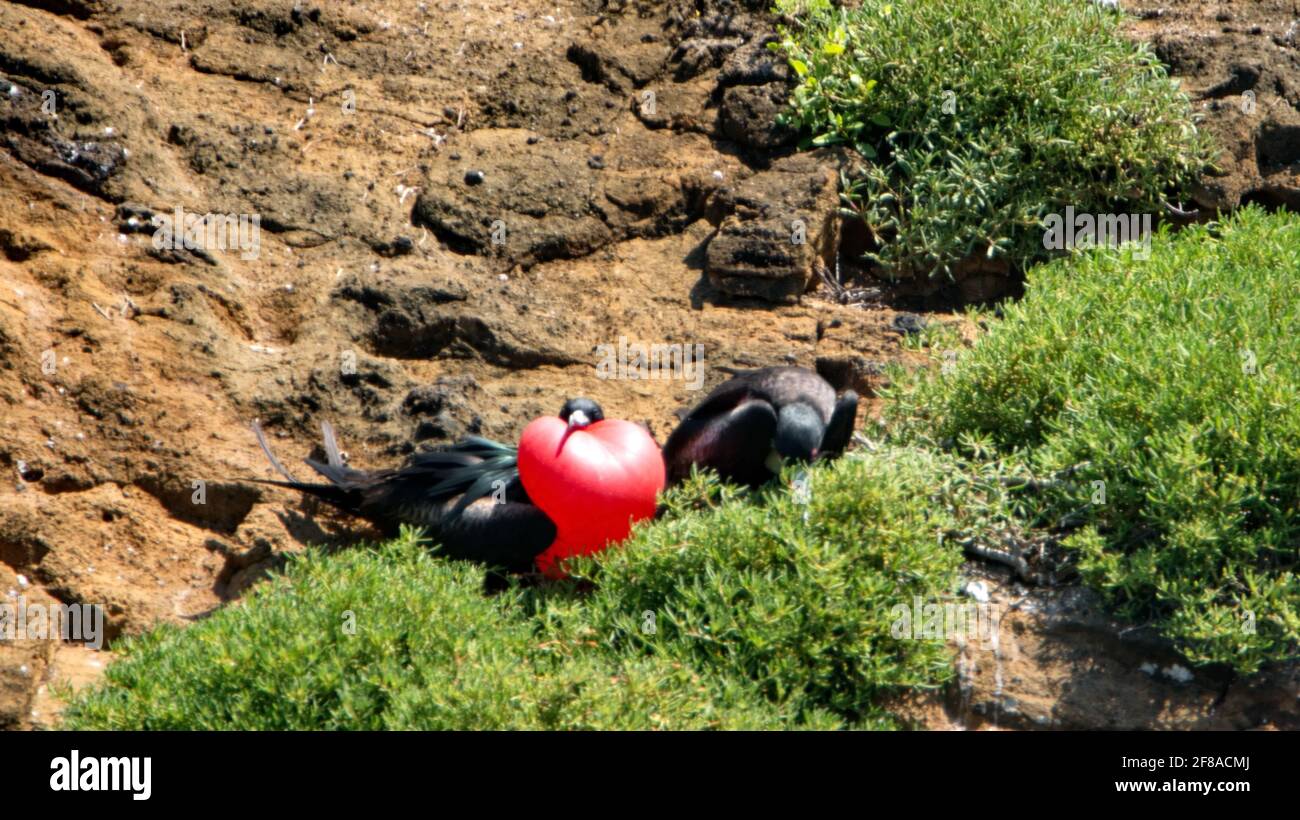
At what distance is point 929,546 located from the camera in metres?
4.79

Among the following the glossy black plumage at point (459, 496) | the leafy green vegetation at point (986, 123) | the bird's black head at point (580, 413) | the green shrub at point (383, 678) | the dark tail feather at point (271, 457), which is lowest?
the green shrub at point (383, 678)

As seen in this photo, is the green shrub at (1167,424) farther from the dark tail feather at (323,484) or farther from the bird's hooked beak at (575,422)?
the dark tail feather at (323,484)

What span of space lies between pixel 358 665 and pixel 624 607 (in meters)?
0.90

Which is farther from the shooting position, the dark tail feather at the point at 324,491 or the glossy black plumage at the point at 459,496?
the dark tail feather at the point at 324,491

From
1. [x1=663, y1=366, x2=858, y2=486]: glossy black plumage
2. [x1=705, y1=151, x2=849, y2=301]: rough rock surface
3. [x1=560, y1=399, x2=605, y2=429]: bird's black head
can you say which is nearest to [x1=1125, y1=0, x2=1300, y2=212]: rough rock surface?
[x1=705, y1=151, x2=849, y2=301]: rough rock surface

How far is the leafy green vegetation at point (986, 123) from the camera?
6.63m

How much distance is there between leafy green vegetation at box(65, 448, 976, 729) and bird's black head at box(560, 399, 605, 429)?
48cm

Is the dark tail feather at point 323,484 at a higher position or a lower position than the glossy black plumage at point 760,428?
lower

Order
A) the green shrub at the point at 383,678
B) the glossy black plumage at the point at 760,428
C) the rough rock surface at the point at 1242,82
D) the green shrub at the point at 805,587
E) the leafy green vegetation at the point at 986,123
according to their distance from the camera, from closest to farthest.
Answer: the green shrub at the point at 383,678
the green shrub at the point at 805,587
the glossy black plumage at the point at 760,428
the leafy green vegetation at the point at 986,123
the rough rock surface at the point at 1242,82

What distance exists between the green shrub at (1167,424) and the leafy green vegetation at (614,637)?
1.52 ft

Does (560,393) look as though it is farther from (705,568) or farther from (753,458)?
(705,568)

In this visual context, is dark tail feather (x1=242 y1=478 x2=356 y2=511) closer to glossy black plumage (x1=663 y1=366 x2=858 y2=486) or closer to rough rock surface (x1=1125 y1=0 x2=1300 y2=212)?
Answer: glossy black plumage (x1=663 y1=366 x2=858 y2=486)

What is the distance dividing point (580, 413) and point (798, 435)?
0.78 m

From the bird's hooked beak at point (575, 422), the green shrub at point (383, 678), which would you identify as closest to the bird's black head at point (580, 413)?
the bird's hooked beak at point (575, 422)
